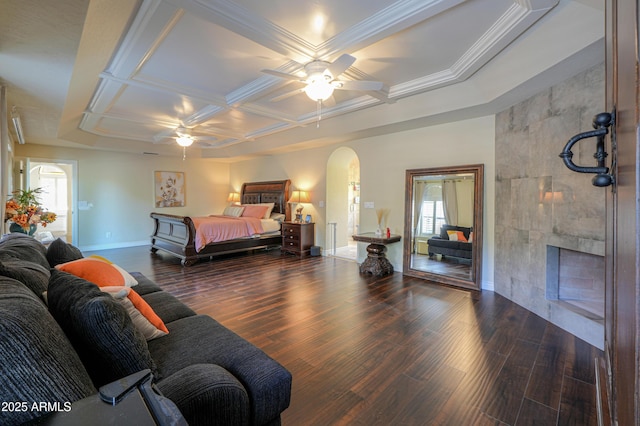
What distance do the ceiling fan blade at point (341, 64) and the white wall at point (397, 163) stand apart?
2.39 metres

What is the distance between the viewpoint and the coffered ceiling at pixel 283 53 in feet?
7.22

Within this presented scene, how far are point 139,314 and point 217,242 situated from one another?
436 cm

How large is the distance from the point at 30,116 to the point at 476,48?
6.09m

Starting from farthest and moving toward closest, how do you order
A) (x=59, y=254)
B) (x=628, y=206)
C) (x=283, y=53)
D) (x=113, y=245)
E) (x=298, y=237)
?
1. (x=113, y=245)
2. (x=298, y=237)
3. (x=283, y=53)
4. (x=59, y=254)
5. (x=628, y=206)

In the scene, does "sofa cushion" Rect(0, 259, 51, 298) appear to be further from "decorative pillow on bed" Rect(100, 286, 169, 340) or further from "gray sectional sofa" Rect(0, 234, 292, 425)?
"decorative pillow on bed" Rect(100, 286, 169, 340)

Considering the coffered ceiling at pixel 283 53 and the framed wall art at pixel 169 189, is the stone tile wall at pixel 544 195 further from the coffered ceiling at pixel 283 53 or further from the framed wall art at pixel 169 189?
the framed wall art at pixel 169 189

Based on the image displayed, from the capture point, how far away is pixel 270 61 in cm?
313

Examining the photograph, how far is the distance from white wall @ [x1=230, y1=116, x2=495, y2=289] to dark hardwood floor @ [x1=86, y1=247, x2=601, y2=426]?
3.74 feet

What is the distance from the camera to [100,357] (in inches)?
39.7

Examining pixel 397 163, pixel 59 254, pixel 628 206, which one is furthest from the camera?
pixel 397 163

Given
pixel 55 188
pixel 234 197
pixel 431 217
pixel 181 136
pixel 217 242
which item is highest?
pixel 181 136

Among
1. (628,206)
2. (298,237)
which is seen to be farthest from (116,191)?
(628,206)

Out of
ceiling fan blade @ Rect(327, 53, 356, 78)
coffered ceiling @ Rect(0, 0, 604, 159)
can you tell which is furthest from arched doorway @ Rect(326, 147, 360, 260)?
ceiling fan blade @ Rect(327, 53, 356, 78)

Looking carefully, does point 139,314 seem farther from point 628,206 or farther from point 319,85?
point 319,85
